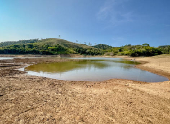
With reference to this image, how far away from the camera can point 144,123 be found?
3.13m

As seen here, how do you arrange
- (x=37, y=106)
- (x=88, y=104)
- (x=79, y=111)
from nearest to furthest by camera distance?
(x=79, y=111), (x=37, y=106), (x=88, y=104)

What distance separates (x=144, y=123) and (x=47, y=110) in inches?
149

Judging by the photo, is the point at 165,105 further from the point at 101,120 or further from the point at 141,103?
the point at 101,120

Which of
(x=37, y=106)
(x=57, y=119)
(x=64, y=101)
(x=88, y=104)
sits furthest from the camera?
(x=64, y=101)

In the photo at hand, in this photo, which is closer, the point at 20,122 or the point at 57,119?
the point at 20,122

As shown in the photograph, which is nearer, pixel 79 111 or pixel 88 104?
pixel 79 111

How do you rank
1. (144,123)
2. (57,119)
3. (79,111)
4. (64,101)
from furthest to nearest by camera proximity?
(64,101) < (79,111) < (57,119) < (144,123)

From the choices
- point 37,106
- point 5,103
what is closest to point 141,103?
point 37,106

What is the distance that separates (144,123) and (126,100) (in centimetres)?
168

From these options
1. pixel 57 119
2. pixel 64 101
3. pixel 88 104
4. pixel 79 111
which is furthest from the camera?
pixel 64 101

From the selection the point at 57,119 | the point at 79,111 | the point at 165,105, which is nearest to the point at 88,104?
the point at 79,111

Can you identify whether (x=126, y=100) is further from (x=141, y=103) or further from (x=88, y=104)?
(x=88, y=104)

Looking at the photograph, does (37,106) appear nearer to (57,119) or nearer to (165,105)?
(57,119)

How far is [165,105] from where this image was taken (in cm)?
427
